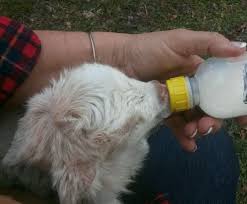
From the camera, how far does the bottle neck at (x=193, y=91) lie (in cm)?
153

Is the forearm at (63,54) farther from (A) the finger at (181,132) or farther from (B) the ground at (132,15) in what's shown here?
(B) the ground at (132,15)

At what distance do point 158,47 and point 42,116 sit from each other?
539mm

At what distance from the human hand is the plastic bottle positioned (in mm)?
105

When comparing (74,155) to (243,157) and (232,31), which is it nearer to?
(243,157)

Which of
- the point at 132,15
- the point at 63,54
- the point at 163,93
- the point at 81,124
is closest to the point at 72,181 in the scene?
the point at 81,124

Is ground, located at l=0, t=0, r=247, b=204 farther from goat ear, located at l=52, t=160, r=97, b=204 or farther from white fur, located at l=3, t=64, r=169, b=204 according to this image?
goat ear, located at l=52, t=160, r=97, b=204

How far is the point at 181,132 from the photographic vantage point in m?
1.92

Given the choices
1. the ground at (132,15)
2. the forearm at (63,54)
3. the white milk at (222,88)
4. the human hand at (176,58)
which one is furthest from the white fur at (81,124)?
the ground at (132,15)

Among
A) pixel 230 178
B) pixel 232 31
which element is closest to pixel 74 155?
pixel 230 178

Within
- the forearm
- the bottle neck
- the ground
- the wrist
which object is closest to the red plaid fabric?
the forearm

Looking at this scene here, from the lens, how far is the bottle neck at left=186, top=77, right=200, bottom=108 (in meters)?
1.53

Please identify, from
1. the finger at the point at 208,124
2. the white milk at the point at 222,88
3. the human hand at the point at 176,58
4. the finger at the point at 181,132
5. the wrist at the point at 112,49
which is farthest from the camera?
the wrist at the point at 112,49

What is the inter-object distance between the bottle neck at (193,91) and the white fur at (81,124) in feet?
0.27

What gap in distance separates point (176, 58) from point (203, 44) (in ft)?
0.53
